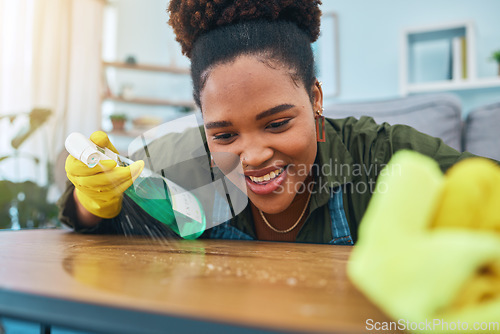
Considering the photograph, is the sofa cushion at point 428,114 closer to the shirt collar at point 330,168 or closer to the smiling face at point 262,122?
the shirt collar at point 330,168

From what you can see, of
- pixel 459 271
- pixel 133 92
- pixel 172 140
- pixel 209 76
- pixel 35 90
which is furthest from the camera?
pixel 133 92

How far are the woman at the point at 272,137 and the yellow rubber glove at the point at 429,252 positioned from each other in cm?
48

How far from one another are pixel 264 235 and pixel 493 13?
2.01m

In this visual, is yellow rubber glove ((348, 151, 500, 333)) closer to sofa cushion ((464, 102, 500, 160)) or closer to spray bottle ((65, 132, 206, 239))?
spray bottle ((65, 132, 206, 239))

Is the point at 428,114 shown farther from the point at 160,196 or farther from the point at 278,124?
the point at 160,196

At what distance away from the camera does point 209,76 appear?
756 mm

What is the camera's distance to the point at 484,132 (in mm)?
1230

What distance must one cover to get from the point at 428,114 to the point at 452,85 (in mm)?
890

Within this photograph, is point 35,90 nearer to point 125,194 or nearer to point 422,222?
point 125,194

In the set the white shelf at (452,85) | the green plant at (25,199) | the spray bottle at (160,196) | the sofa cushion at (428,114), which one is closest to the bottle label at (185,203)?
the spray bottle at (160,196)

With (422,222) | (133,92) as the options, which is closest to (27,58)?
(133,92)

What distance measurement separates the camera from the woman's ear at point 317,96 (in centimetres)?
85

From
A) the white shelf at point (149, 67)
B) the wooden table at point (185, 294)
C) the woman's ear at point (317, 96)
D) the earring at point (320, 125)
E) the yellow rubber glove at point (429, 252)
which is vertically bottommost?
the wooden table at point (185, 294)

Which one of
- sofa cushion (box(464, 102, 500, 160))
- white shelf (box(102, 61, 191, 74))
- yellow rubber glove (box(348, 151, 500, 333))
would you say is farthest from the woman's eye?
white shelf (box(102, 61, 191, 74))
